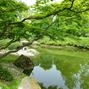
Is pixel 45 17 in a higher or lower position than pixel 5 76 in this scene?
higher

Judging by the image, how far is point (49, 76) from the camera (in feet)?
91.4

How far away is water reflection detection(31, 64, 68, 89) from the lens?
24.0 m

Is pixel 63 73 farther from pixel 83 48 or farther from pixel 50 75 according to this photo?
pixel 83 48

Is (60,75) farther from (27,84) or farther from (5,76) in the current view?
(27,84)

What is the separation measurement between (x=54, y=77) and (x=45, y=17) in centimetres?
1321

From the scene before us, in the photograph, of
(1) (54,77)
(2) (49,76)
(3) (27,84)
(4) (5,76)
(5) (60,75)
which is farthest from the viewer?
(5) (60,75)

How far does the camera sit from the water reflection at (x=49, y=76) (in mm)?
24000

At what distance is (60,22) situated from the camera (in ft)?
59.9

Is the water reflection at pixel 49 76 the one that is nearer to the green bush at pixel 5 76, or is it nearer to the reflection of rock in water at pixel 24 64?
the reflection of rock in water at pixel 24 64

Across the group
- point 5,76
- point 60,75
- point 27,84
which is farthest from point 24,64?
point 27,84

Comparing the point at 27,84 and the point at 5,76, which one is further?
the point at 5,76

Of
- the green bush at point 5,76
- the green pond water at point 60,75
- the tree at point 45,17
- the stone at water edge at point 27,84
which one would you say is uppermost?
the tree at point 45,17

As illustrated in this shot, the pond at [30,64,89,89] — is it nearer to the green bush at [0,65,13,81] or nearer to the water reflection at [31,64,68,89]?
the water reflection at [31,64,68,89]

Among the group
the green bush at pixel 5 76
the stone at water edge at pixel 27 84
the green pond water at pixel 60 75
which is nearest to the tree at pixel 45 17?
the green bush at pixel 5 76
